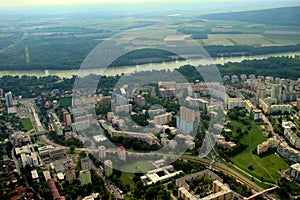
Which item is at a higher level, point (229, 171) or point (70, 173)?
point (70, 173)

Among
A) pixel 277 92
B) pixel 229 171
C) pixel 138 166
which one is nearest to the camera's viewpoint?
pixel 229 171

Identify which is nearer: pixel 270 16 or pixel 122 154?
pixel 122 154

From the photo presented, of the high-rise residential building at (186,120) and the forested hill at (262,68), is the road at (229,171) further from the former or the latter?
the forested hill at (262,68)

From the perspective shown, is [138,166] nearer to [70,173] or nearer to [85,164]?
[85,164]

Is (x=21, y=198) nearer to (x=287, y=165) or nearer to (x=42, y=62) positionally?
(x=287, y=165)

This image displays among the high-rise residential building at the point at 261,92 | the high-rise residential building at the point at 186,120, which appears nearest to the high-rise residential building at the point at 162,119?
the high-rise residential building at the point at 186,120

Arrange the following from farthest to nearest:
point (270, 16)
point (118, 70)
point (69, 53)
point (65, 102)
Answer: point (270, 16), point (69, 53), point (118, 70), point (65, 102)

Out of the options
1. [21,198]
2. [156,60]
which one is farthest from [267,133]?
[156,60]

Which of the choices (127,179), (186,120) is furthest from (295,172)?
(127,179)
